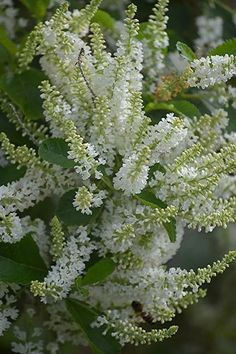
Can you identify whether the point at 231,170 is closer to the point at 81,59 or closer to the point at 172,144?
the point at 172,144

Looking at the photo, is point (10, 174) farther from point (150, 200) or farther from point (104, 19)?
point (104, 19)

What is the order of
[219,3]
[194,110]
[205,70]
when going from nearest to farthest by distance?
[205,70] → [194,110] → [219,3]

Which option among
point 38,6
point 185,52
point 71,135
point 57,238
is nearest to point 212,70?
point 185,52

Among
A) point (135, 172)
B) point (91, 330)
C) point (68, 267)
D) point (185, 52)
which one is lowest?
point (91, 330)

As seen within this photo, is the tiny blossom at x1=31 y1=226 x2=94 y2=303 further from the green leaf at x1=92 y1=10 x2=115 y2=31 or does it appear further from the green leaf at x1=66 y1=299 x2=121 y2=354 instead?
the green leaf at x1=92 y1=10 x2=115 y2=31

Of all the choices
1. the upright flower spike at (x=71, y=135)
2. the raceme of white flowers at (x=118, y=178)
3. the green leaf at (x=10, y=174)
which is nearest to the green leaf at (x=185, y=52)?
the raceme of white flowers at (x=118, y=178)

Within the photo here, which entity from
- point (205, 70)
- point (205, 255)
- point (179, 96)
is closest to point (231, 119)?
point (179, 96)

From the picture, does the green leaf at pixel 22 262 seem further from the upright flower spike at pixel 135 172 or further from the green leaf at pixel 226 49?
the green leaf at pixel 226 49
